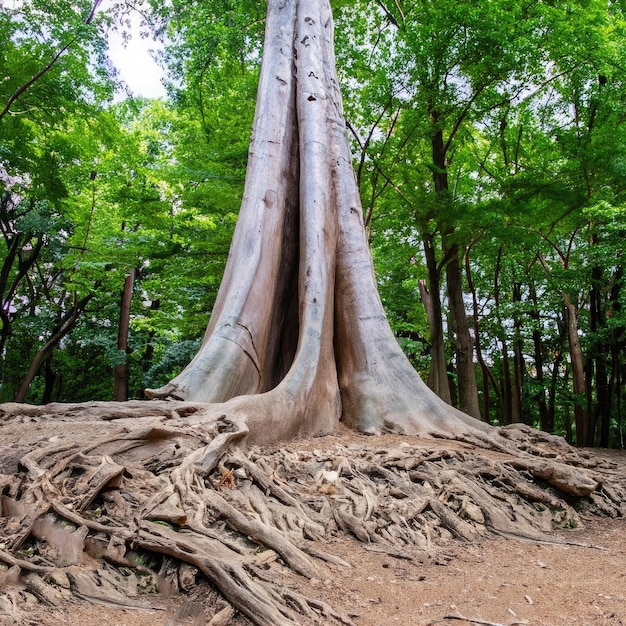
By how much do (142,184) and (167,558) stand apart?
451 inches

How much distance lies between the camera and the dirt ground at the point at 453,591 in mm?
1591

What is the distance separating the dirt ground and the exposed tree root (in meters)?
0.06

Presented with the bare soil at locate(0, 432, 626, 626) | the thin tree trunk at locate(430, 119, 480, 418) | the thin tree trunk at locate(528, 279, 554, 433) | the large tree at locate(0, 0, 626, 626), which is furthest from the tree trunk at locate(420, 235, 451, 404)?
the bare soil at locate(0, 432, 626, 626)

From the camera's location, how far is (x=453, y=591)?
2.02 metres

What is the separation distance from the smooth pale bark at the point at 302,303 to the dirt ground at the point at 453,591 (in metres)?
1.47

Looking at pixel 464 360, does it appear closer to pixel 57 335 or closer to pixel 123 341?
pixel 123 341

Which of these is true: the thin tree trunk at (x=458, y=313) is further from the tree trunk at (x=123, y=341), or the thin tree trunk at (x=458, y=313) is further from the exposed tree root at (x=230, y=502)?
the tree trunk at (x=123, y=341)

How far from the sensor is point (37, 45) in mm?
8336

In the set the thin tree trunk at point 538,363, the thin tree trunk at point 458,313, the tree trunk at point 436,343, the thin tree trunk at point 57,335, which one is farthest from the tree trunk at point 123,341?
the thin tree trunk at point 538,363

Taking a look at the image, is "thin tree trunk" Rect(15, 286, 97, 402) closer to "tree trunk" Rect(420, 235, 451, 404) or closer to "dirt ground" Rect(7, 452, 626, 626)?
"tree trunk" Rect(420, 235, 451, 404)

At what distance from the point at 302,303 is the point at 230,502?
2.71 meters

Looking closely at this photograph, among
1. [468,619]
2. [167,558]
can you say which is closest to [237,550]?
[167,558]

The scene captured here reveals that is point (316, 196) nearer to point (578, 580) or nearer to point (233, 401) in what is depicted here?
point (233, 401)

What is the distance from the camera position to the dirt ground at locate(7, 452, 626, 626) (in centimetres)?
159
